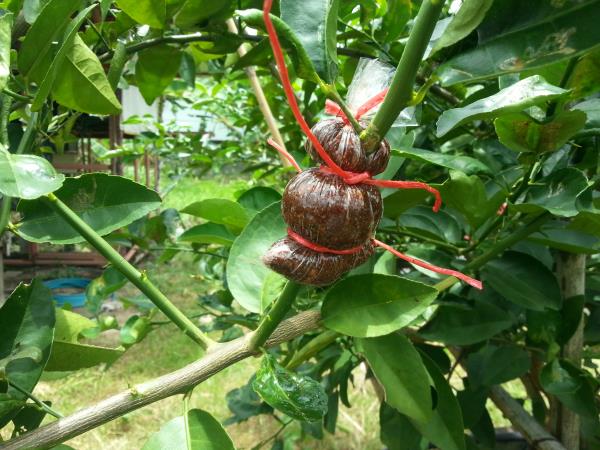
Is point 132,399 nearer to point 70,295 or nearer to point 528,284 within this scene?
point 528,284

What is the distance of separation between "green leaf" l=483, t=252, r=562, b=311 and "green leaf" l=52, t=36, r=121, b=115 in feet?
1.43

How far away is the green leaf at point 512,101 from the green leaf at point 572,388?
0.43 m

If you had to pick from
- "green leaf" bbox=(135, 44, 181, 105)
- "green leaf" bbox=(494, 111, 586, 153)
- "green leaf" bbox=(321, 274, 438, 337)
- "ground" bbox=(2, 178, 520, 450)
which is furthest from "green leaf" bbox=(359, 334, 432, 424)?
"ground" bbox=(2, 178, 520, 450)

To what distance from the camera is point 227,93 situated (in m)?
2.13

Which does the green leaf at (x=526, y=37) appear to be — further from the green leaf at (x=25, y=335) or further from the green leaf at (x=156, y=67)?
the green leaf at (x=156, y=67)

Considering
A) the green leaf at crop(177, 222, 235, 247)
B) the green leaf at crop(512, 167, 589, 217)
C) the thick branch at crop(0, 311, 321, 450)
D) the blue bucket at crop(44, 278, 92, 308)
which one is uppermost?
the green leaf at crop(512, 167, 589, 217)

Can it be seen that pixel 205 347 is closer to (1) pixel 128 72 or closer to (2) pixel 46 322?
(2) pixel 46 322

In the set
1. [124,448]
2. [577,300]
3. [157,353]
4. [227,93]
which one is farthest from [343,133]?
[157,353]

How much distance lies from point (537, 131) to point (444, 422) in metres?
0.32

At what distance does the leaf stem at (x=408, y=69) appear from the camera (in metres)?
0.24

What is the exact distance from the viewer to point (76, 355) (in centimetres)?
48

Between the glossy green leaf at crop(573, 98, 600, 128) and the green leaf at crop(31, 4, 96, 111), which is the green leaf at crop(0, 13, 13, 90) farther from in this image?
the glossy green leaf at crop(573, 98, 600, 128)

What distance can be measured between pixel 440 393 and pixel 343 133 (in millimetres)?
357

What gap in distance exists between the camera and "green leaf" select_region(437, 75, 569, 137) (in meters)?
0.26
